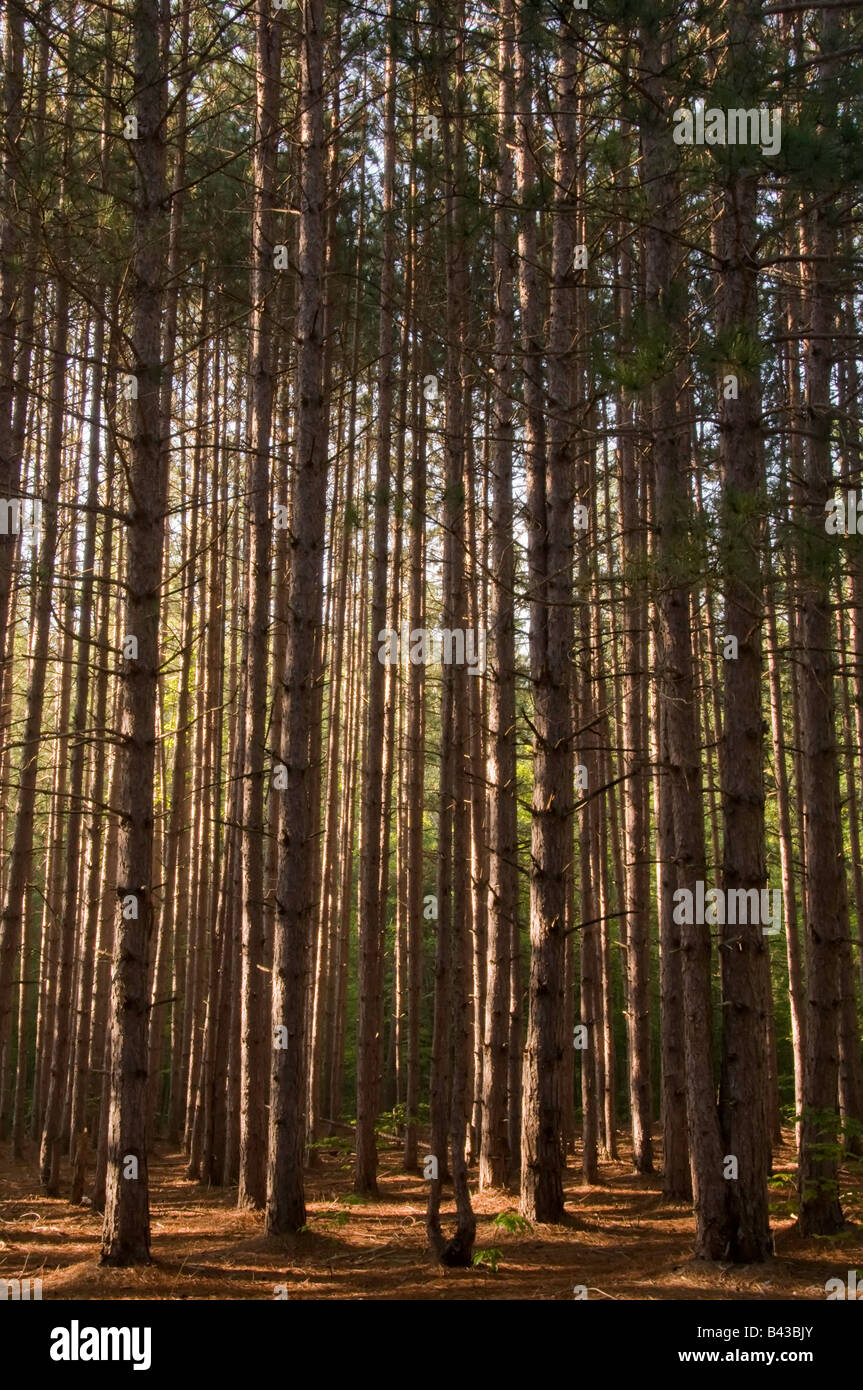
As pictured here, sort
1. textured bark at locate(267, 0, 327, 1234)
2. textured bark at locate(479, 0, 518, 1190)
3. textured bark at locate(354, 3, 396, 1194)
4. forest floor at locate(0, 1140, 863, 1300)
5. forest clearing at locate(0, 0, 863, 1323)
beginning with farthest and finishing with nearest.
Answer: textured bark at locate(354, 3, 396, 1194) < textured bark at locate(479, 0, 518, 1190) < textured bark at locate(267, 0, 327, 1234) < forest clearing at locate(0, 0, 863, 1323) < forest floor at locate(0, 1140, 863, 1300)

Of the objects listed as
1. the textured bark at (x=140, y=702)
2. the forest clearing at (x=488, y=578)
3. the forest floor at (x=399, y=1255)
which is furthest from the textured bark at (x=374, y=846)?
the textured bark at (x=140, y=702)

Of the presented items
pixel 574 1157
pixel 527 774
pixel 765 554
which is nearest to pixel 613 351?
pixel 765 554

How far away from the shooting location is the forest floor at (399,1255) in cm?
621

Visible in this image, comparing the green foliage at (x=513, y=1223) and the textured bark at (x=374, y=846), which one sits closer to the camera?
the green foliage at (x=513, y=1223)

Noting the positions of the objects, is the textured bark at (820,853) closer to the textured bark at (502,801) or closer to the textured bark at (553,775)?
the textured bark at (553,775)

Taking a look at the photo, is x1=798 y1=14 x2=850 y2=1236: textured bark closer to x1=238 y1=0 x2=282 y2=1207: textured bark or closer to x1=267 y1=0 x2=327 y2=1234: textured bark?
x1=267 y1=0 x2=327 y2=1234: textured bark

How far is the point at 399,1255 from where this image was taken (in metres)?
7.53

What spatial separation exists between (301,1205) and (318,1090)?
1053 centimetres

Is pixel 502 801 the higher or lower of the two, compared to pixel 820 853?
higher

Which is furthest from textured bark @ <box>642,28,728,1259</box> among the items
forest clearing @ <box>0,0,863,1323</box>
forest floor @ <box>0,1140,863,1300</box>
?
forest floor @ <box>0,1140,863,1300</box>

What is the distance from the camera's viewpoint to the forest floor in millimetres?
6211

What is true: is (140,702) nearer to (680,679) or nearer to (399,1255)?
(680,679)

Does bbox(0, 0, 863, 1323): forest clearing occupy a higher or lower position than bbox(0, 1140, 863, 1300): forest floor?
higher

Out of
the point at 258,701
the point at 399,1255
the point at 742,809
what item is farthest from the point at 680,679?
the point at 399,1255
